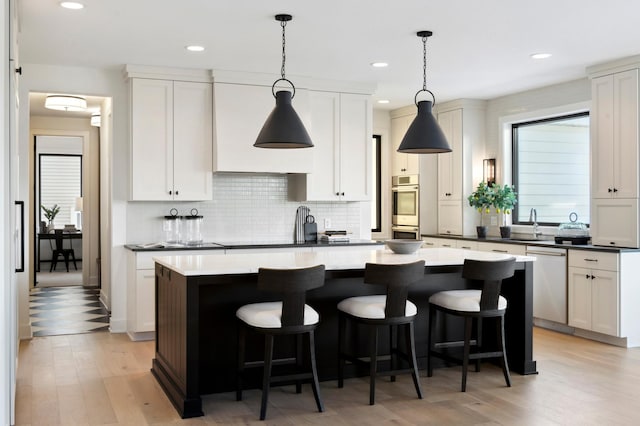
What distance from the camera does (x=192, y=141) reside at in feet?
21.1

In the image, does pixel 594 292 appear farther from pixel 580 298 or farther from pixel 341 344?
pixel 341 344

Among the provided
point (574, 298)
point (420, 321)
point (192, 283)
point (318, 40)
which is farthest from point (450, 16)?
point (574, 298)

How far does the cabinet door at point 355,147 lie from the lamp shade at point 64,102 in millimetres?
3239

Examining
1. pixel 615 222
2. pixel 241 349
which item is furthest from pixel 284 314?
pixel 615 222

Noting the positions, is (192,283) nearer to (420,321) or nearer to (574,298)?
(420,321)

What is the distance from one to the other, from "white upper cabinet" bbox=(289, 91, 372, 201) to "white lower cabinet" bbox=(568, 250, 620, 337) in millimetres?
2338

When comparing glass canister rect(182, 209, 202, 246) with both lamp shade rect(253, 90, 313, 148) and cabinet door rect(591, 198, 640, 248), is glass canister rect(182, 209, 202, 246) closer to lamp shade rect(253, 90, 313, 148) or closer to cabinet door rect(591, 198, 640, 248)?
lamp shade rect(253, 90, 313, 148)

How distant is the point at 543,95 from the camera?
7133 millimetres

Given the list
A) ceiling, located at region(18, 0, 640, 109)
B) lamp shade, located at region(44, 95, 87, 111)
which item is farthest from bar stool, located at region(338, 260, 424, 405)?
lamp shade, located at region(44, 95, 87, 111)

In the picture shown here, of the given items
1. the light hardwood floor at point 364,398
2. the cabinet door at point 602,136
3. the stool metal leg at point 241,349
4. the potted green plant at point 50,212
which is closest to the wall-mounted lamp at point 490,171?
the cabinet door at point 602,136

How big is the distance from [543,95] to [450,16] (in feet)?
9.67

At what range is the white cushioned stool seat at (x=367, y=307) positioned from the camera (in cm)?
411

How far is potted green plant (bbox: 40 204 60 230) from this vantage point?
41.2 feet

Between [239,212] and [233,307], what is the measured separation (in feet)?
8.74
